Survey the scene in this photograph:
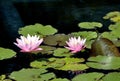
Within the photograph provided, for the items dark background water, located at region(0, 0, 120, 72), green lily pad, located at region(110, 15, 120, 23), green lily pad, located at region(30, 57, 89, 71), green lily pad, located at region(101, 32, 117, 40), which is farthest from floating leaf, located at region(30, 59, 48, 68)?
green lily pad, located at region(110, 15, 120, 23)

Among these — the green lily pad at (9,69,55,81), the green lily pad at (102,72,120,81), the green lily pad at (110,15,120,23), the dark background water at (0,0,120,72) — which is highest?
the dark background water at (0,0,120,72)

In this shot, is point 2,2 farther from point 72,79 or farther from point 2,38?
point 72,79

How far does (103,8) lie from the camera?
4.32 metres

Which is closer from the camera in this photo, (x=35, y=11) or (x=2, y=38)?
(x=2, y=38)

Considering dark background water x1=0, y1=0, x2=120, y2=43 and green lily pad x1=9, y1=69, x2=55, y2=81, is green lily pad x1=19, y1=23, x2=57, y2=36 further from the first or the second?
green lily pad x1=9, y1=69, x2=55, y2=81

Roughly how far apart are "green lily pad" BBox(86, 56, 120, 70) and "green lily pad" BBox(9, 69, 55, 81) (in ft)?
1.10

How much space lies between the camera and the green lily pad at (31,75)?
2136 millimetres

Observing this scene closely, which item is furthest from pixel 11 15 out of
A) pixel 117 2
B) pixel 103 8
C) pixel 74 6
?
pixel 117 2

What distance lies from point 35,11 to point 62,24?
0.80m

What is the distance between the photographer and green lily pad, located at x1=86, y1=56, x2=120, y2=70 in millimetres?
2266

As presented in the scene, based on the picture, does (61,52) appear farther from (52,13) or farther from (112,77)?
(52,13)

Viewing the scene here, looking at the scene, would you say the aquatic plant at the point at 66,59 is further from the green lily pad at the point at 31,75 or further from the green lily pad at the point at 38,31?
the green lily pad at the point at 38,31

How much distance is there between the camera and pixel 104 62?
2332 millimetres

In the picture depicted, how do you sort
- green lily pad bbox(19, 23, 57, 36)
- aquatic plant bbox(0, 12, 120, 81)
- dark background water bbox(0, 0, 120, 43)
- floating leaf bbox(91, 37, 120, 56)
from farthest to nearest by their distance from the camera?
dark background water bbox(0, 0, 120, 43) < green lily pad bbox(19, 23, 57, 36) < floating leaf bbox(91, 37, 120, 56) < aquatic plant bbox(0, 12, 120, 81)
